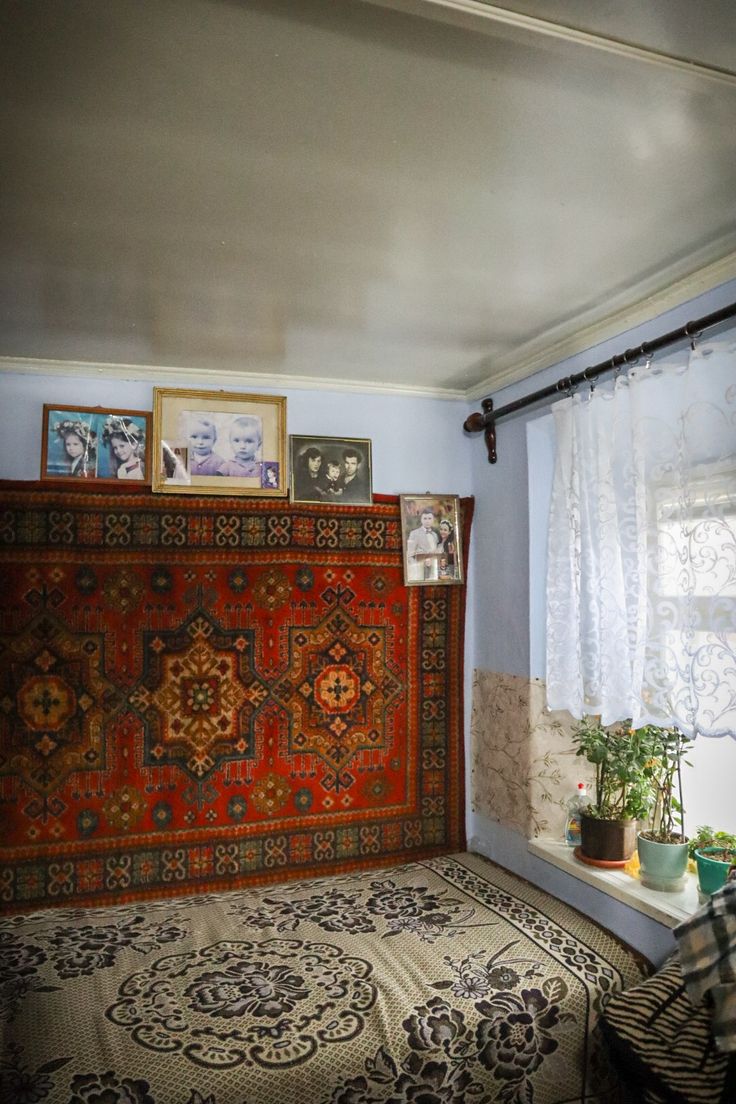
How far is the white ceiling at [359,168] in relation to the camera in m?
1.19

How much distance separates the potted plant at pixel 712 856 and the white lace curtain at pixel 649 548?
46 cm

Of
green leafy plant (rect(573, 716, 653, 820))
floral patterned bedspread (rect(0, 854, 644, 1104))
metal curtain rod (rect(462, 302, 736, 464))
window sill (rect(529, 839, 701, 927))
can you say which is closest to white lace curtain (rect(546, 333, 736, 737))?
metal curtain rod (rect(462, 302, 736, 464))

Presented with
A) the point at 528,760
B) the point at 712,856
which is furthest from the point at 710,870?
the point at 528,760

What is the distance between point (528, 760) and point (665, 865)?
0.65 meters

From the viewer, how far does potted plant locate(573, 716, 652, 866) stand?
2504 mm

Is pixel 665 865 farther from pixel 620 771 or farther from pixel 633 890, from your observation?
pixel 620 771

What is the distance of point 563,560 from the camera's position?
2.63 meters

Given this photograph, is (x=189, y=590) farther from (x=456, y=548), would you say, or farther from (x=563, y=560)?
(x=563, y=560)

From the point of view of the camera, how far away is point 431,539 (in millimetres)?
3295

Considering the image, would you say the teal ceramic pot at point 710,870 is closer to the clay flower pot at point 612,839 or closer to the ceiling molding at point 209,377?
Answer: the clay flower pot at point 612,839

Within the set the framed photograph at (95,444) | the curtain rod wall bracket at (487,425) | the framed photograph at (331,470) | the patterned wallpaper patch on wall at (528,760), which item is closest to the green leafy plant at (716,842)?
the patterned wallpaper patch on wall at (528,760)

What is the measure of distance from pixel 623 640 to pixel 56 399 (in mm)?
2227

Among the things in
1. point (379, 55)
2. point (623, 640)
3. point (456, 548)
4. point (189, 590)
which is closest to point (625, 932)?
point (623, 640)

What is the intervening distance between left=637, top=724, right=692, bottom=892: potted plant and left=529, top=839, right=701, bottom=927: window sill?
0.14ft
